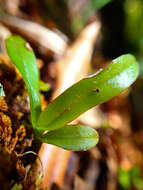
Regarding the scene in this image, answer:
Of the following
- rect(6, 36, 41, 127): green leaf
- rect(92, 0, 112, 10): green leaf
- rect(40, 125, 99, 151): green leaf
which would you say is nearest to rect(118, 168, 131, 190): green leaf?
rect(40, 125, 99, 151): green leaf

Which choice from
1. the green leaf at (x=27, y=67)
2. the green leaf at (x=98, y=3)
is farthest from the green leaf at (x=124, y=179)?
the green leaf at (x=98, y=3)

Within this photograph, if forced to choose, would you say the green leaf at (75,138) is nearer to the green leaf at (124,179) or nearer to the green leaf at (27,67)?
the green leaf at (27,67)

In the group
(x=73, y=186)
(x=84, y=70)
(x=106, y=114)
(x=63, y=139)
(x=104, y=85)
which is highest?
(x=84, y=70)

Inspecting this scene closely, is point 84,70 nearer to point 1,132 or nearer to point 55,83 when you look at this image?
point 55,83

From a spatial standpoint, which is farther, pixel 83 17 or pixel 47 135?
pixel 83 17

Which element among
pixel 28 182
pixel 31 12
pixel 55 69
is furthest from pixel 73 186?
pixel 31 12
